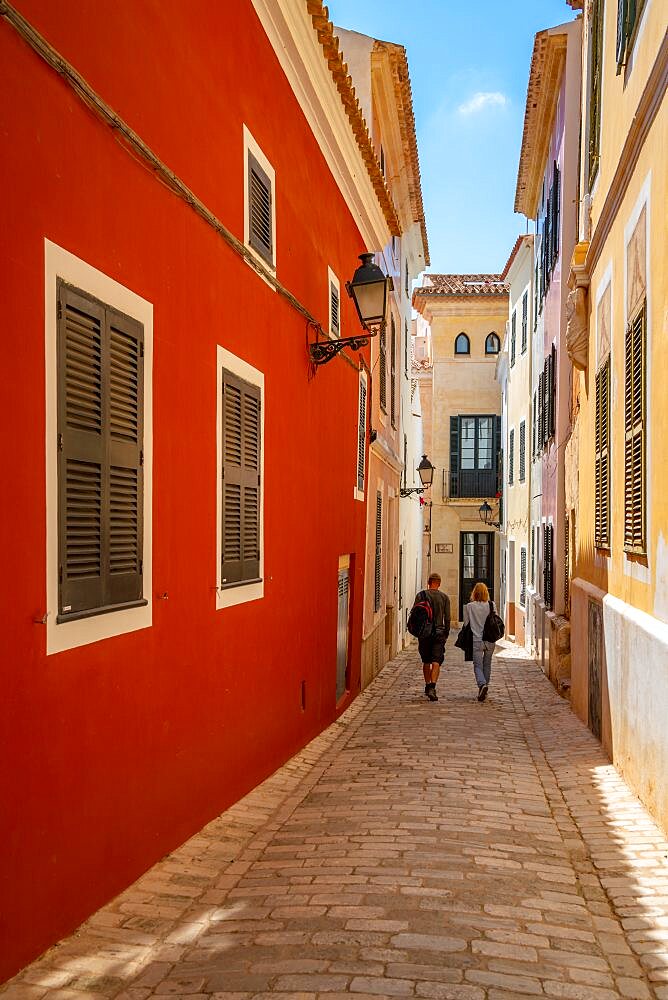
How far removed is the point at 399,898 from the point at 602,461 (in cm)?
608

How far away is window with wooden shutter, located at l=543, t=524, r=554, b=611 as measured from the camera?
1784 centimetres

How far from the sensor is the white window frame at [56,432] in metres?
4.33

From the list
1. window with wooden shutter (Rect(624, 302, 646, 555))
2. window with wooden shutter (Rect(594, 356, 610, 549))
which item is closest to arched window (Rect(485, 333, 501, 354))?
window with wooden shutter (Rect(594, 356, 610, 549))

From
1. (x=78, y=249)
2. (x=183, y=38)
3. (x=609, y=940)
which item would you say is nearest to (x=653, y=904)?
(x=609, y=940)

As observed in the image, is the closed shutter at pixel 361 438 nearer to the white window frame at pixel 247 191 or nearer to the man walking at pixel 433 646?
the man walking at pixel 433 646

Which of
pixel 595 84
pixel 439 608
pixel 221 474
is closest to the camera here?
pixel 221 474

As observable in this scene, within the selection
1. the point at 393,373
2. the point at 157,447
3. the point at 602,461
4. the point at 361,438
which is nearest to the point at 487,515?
the point at 393,373

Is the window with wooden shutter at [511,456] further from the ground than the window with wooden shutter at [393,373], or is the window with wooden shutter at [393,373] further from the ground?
the window with wooden shutter at [393,373]

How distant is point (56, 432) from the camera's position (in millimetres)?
4410

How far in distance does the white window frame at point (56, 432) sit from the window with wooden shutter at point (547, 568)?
13076mm

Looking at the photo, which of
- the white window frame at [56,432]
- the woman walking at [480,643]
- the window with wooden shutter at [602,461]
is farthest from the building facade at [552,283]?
the white window frame at [56,432]

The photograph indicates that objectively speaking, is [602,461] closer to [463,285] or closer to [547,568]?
[547,568]

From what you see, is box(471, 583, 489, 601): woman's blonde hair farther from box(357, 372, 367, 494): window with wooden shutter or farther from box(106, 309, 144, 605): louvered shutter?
box(106, 309, 144, 605): louvered shutter

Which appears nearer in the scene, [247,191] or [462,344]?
[247,191]
